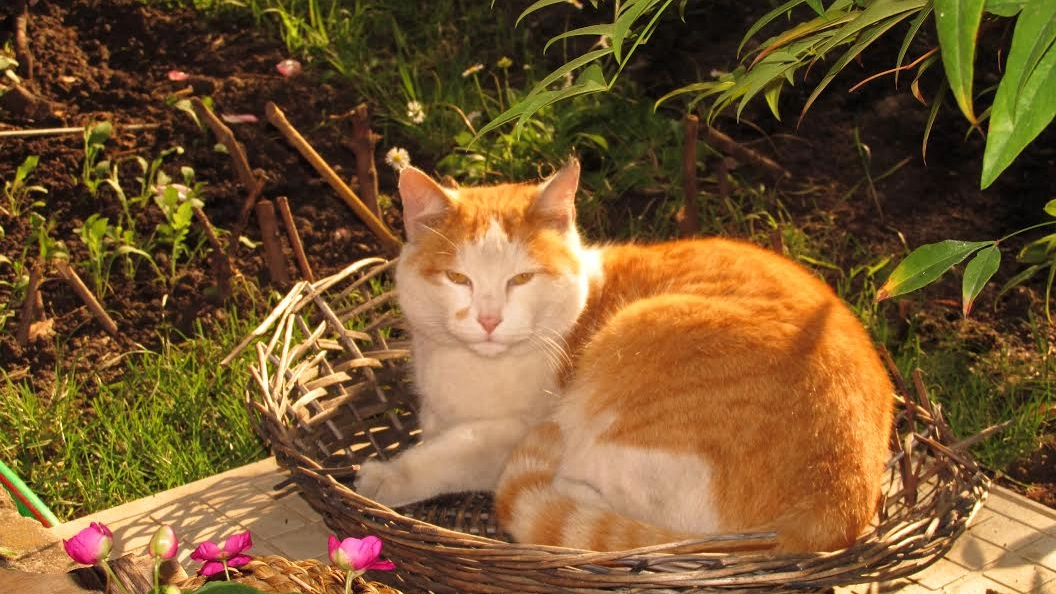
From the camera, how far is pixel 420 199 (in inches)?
86.8

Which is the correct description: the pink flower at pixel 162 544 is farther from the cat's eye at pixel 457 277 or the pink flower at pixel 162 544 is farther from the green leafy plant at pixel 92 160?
the green leafy plant at pixel 92 160

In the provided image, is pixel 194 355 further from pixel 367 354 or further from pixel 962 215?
pixel 962 215

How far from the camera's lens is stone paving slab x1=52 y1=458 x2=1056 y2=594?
2.02 m

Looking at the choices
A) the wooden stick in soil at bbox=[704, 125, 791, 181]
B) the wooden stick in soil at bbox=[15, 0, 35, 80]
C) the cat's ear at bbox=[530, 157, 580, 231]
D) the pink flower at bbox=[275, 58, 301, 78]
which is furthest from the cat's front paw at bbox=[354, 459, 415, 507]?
the wooden stick in soil at bbox=[15, 0, 35, 80]

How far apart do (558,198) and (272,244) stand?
1.23 m

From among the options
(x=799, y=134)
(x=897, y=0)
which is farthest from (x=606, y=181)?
(x=897, y=0)

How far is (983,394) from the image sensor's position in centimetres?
275

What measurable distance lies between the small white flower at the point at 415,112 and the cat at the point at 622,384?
4.03 feet

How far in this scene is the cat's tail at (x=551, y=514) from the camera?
172 centimetres

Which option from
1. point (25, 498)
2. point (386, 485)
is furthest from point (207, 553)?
point (25, 498)

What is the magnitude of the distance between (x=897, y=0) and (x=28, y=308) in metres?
2.49

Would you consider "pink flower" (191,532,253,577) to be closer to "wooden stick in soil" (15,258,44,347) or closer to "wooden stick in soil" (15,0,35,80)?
"wooden stick in soil" (15,258,44,347)

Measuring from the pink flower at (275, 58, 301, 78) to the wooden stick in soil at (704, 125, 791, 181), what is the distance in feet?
5.15

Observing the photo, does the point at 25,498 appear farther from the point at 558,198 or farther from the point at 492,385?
the point at 558,198
